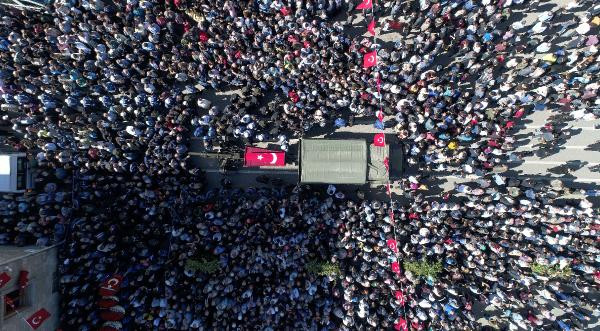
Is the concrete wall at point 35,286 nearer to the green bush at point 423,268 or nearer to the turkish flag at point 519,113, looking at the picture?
the green bush at point 423,268

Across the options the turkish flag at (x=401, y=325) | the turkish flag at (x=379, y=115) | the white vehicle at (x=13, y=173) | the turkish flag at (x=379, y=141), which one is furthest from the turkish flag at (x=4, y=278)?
the turkish flag at (x=379, y=115)

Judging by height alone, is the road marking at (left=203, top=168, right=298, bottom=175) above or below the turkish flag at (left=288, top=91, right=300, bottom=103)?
below

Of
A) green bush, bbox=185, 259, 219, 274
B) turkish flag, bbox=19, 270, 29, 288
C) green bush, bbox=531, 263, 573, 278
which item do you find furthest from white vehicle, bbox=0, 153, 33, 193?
green bush, bbox=531, 263, 573, 278

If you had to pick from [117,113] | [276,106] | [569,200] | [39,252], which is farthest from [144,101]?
[569,200]

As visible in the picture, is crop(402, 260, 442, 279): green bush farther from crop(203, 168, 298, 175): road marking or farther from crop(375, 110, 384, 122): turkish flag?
crop(203, 168, 298, 175): road marking

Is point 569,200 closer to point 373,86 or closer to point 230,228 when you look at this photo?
point 373,86
